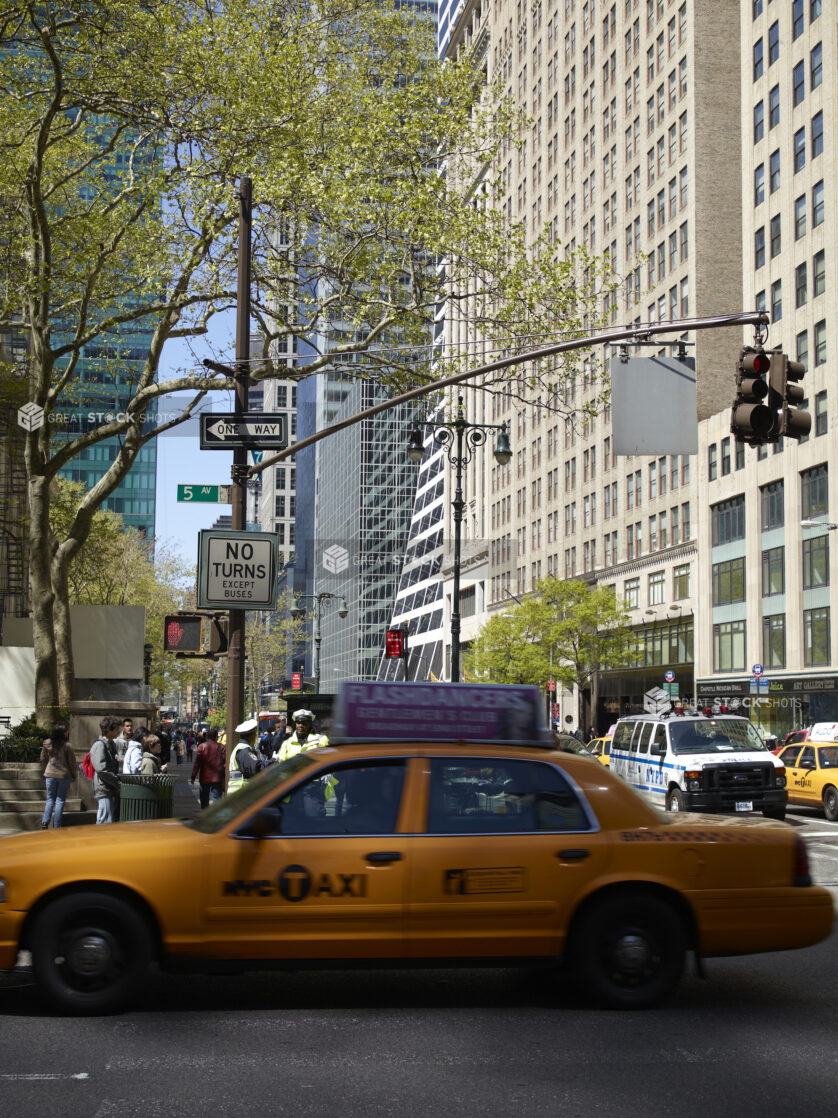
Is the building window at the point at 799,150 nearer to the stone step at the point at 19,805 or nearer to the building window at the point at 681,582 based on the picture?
the building window at the point at 681,582

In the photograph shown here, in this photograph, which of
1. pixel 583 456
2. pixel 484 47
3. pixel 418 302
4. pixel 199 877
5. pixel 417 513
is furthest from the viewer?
pixel 417 513

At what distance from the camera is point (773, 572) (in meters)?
53.7

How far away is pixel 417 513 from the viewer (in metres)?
115

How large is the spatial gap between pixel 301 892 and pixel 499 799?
136 centimetres

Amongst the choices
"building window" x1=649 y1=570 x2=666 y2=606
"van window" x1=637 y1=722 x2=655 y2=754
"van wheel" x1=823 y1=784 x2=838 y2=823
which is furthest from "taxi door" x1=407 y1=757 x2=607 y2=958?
"building window" x1=649 y1=570 x2=666 y2=606

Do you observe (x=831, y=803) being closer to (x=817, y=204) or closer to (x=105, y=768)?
(x=105, y=768)

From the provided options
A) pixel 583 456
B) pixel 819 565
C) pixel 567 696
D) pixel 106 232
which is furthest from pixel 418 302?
pixel 567 696

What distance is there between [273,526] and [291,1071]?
17436cm

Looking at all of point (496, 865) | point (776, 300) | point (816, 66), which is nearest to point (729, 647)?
point (776, 300)

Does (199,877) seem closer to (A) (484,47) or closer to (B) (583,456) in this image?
(B) (583,456)

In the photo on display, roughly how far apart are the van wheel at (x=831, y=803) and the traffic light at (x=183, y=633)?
48.2 ft

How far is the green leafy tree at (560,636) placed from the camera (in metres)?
65.4

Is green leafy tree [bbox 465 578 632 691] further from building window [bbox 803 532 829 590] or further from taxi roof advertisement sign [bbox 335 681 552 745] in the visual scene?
taxi roof advertisement sign [bbox 335 681 552 745]

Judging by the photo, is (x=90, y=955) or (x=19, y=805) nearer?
(x=90, y=955)
